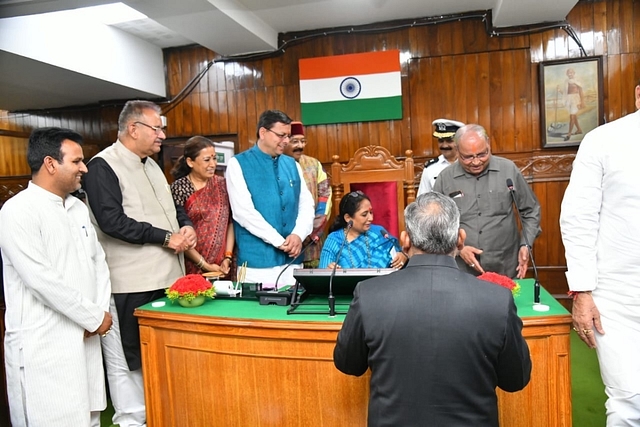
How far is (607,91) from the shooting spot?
432 cm

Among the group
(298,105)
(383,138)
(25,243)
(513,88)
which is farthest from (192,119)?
(25,243)

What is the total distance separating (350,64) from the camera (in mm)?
4742

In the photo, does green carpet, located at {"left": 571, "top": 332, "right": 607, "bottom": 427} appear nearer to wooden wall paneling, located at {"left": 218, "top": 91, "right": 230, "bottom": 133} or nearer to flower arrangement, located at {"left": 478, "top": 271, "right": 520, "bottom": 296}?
flower arrangement, located at {"left": 478, "top": 271, "right": 520, "bottom": 296}

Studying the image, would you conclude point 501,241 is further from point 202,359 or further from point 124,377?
point 124,377

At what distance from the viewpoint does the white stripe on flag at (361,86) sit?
4.65 metres

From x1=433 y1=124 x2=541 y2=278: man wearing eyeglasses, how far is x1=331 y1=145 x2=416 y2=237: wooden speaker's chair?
1.01 m

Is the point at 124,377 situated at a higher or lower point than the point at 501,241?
lower

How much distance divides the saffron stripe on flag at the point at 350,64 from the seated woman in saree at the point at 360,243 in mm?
2448

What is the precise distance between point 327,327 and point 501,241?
1.32 meters

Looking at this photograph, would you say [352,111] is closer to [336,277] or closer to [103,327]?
[336,277]

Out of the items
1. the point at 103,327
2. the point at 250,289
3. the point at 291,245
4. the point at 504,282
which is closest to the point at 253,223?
the point at 291,245

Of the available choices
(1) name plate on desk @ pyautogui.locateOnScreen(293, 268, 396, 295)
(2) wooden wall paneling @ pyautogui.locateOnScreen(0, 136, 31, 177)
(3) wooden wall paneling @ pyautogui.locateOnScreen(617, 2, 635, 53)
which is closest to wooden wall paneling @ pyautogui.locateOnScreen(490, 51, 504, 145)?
(3) wooden wall paneling @ pyautogui.locateOnScreen(617, 2, 635, 53)

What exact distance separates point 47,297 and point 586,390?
289 centimetres

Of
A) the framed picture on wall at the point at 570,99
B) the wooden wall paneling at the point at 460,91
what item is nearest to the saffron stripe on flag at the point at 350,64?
the wooden wall paneling at the point at 460,91
